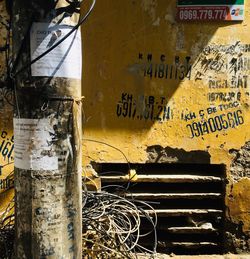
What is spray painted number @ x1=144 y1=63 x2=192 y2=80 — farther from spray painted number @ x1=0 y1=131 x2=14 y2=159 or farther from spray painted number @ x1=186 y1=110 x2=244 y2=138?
spray painted number @ x1=0 y1=131 x2=14 y2=159

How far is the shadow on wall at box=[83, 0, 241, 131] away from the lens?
178 inches

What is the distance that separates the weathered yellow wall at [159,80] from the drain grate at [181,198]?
159 millimetres

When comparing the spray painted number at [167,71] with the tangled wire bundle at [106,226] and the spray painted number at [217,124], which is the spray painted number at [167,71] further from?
the tangled wire bundle at [106,226]

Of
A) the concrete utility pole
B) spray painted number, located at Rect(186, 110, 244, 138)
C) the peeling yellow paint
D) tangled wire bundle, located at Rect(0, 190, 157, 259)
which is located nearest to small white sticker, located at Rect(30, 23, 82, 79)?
the concrete utility pole

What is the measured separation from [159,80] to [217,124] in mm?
719

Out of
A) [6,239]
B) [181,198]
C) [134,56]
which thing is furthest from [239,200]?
[6,239]

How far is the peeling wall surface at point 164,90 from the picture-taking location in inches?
178

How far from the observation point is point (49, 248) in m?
2.60

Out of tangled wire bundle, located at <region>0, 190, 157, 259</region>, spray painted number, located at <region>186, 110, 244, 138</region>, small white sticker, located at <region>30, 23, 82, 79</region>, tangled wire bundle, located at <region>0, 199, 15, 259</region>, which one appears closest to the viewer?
small white sticker, located at <region>30, 23, 82, 79</region>

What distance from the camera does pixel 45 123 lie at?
99.7 inches

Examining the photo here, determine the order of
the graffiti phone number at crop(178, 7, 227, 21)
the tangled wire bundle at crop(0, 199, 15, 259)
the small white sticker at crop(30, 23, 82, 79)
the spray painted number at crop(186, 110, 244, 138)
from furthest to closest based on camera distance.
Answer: the spray painted number at crop(186, 110, 244, 138), the graffiti phone number at crop(178, 7, 227, 21), the tangled wire bundle at crop(0, 199, 15, 259), the small white sticker at crop(30, 23, 82, 79)

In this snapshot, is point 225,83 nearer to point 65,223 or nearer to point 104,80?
point 104,80

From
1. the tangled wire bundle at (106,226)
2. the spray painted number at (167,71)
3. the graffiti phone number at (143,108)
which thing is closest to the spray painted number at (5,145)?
the tangled wire bundle at (106,226)

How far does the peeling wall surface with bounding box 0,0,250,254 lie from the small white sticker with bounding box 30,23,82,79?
2.01 metres
